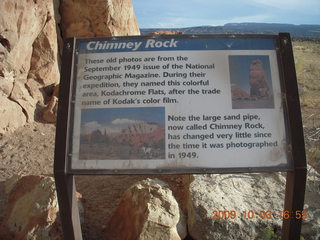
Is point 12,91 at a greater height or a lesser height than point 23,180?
greater

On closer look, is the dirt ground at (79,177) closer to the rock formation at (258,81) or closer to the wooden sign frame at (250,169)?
the wooden sign frame at (250,169)

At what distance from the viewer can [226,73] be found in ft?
6.75

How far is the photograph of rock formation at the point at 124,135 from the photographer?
1971mm

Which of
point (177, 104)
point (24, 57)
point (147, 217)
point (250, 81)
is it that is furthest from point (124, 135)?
point (24, 57)

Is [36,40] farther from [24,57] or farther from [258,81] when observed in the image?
[258,81]

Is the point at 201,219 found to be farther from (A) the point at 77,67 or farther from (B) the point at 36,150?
(B) the point at 36,150

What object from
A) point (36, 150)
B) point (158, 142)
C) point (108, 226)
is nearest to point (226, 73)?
point (158, 142)

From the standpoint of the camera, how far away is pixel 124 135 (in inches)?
78.0

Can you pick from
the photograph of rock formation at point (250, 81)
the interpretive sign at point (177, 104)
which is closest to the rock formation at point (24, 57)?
the interpretive sign at point (177, 104)

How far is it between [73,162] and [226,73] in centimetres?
120

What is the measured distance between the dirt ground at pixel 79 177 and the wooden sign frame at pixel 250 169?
84cm

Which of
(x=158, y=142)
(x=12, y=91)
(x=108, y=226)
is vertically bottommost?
(x=108, y=226)

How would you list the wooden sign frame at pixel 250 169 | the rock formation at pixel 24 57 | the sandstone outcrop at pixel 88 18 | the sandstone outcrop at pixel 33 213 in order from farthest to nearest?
the sandstone outcrop at pixel 88 18 → the rock formation at pixel 24 57 → the sandstone outcrop at pixel 33 213 → the wooden sign frame at pixel 250 169

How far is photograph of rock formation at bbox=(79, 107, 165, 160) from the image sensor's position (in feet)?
6.47
